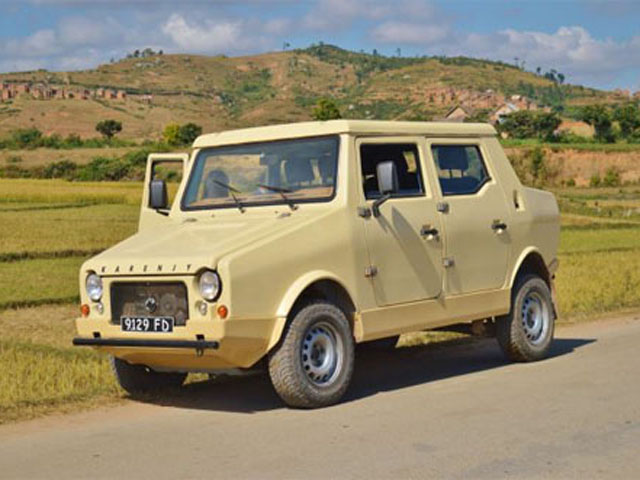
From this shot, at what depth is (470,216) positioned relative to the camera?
10805mm

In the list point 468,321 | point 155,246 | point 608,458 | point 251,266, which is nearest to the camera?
point 608,458

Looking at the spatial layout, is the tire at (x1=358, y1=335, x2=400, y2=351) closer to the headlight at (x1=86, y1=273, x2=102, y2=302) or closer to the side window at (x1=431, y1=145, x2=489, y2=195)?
the side window at (x1=431, y1=145, x2=489, y2=195)

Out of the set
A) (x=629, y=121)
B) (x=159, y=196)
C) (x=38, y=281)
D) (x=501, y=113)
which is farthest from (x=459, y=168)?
(x=501, y=113)

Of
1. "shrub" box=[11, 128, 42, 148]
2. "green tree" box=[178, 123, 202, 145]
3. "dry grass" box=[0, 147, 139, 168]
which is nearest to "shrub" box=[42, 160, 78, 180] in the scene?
"dry grass" box=[0, 147, 139, 168]

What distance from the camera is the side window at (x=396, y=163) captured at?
9.90 metres

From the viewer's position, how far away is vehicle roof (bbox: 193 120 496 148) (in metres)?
9.80

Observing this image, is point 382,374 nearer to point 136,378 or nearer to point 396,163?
point 396,163

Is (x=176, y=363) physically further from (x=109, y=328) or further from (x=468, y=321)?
(x=468, y=321)

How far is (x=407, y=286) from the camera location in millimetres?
10070

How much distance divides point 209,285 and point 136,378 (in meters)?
1.74

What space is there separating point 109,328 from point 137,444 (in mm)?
1484

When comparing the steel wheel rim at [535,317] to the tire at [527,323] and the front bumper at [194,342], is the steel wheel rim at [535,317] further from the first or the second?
the front bumper at [194,342]

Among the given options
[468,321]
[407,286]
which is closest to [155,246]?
[407,286]

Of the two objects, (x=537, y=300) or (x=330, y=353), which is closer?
(x=330, y=353)
